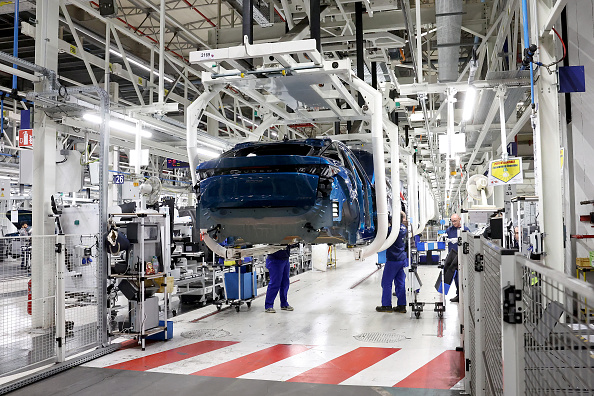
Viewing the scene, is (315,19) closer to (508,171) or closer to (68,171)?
(508,171)

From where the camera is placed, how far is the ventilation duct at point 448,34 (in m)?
5.70

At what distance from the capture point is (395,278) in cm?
825

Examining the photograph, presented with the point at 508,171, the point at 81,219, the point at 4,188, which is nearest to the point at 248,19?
the point at 508,171

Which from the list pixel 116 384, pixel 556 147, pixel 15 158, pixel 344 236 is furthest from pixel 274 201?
pixel 15 158

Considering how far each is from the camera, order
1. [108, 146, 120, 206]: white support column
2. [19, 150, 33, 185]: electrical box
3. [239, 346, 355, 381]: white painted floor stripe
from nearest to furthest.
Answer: [239, 346, 355, 381]: white painted floor stripe < [19, 150, 33, 185]: electrical box < [108, 146, 120, 206]: white support column

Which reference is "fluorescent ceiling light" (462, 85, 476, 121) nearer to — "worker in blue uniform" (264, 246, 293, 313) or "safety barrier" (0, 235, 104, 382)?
"worker in blue uniform" (264, 246, 293, 313)

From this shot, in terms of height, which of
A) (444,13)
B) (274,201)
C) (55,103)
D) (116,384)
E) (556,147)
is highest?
(444,13)

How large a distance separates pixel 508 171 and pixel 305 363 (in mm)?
3895

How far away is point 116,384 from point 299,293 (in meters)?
6.01

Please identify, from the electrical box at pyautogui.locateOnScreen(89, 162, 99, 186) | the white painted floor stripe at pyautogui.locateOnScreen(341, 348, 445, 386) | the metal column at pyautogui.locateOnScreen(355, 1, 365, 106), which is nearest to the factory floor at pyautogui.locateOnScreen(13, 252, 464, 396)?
the white painted floor stripe at pyautogui.locateOnScreen(341, 348, 445, 386)

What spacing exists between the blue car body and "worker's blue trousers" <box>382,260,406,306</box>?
3.88 meters

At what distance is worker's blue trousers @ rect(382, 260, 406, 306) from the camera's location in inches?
320

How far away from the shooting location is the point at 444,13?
5801mm

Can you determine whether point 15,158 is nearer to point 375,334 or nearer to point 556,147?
point 375,334
